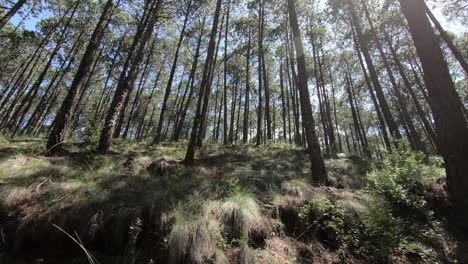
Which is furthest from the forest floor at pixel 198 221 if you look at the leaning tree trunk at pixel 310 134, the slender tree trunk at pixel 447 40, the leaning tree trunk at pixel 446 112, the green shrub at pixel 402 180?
the slender tree trunk at pixel 447 40

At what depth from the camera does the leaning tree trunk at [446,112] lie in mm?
4438

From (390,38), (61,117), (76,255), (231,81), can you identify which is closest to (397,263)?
(76,255)

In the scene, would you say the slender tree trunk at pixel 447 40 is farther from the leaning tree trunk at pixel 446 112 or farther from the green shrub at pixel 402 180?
the green shrub at pixel 402 180

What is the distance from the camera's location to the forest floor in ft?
11.7

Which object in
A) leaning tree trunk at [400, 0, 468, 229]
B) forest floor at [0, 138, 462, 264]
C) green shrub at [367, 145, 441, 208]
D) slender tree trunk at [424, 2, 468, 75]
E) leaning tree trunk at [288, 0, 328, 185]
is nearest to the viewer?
forest floor at [0, 138, 462, 264]

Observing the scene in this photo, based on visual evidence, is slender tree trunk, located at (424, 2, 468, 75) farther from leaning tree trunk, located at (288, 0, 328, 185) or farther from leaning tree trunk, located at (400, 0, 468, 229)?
leaning tree trunk, located at (288, 0, 328, 185)

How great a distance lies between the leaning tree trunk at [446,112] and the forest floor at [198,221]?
1.59ft

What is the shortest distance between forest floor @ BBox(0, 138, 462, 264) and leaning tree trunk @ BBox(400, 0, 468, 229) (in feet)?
1.59

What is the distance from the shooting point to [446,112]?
15.4 ft

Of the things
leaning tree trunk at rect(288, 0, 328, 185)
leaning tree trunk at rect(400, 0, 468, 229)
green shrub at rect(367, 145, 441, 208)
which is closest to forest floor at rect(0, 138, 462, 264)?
green shrub at rect(367, 145, 441, 208)

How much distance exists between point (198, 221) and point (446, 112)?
486 centimetres

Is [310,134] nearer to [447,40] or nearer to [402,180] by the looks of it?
[402,180]

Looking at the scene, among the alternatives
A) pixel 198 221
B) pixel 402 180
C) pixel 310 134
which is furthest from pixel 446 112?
pixel 198 221

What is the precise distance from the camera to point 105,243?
3672mm
